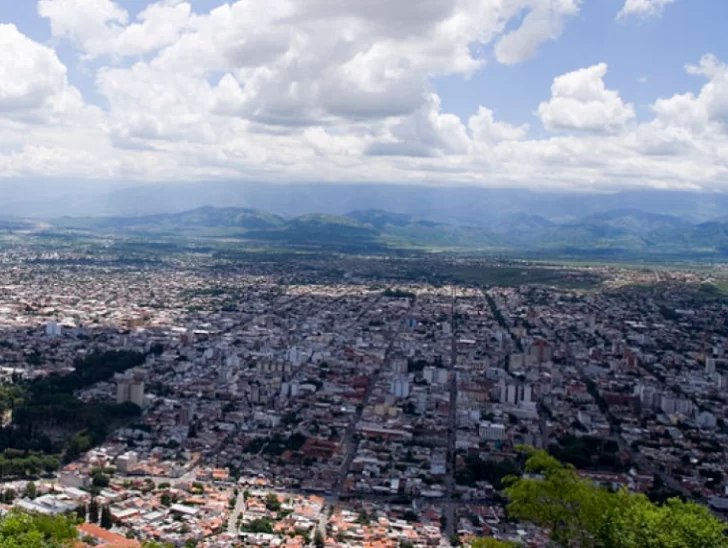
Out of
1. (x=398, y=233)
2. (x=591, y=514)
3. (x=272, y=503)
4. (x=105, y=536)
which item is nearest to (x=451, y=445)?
(x=272, y=503)

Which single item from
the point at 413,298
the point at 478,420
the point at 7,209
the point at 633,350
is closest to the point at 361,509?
the point at 478,420

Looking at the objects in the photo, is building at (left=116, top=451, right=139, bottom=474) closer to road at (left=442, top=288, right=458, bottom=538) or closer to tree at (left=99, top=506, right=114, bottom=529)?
tree at (left=99, top=506, right=114, bottom=529)

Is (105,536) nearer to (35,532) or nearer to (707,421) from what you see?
(35,532)

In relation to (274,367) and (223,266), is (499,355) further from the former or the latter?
(223,266)

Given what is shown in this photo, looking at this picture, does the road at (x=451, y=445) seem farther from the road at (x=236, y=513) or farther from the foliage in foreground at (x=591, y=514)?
the foliage in foreground at (x=591, y=514)

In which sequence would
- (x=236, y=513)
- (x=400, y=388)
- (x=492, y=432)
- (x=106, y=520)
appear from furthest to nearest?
(x=400, y=388)
(x=492, y=432)
(x=236, y=513)
(x=106, y=520)

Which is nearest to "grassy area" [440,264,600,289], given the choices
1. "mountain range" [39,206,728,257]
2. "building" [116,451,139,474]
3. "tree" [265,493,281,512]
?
"mountain range" [39,206,728,257]

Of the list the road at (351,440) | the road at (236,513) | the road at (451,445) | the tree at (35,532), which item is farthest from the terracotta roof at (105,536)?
the road at (451,445)
